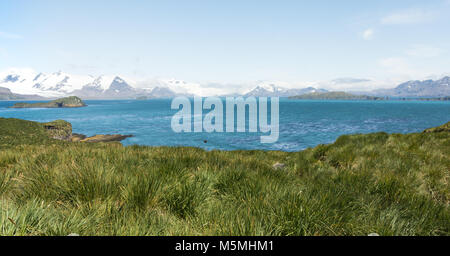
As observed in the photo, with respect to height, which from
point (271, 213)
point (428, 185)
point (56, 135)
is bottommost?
point (56, 135)

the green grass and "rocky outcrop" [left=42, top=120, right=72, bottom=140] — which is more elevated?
the green grass

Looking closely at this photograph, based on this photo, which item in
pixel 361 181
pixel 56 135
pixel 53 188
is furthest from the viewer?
pixel 56 135

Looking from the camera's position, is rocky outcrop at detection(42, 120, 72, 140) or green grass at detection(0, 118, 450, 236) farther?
rocky outcrop at detection(42, 120, 72, 140)

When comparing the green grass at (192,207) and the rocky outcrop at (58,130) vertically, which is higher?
the green grass at (192,207)

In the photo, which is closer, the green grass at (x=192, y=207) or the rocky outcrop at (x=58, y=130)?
the green grass at (x=192, y=207)

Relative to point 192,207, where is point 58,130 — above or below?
below

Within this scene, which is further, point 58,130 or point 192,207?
point 58,130

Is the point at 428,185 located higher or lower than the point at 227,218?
lower

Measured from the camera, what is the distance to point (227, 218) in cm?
263

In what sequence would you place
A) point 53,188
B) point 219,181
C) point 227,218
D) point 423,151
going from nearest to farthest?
point 227,218, point 53,188, point 219,181, point 423,151
